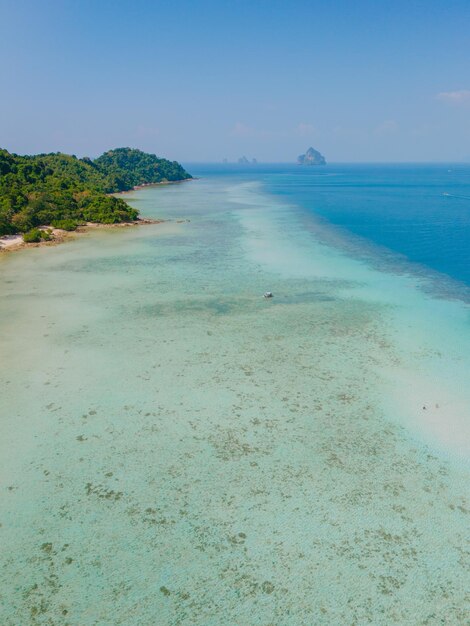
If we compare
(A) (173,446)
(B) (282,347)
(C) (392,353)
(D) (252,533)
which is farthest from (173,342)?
(D) (252,533)

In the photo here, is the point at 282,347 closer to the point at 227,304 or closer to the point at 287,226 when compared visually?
the point at 227,304

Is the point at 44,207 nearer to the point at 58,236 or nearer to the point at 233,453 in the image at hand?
the point at 58,236

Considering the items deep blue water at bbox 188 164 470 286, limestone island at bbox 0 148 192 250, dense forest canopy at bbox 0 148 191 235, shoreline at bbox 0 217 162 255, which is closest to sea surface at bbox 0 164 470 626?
shoreline at bbox 0 217 162 255

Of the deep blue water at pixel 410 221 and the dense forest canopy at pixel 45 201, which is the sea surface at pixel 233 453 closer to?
the deep blue water at pixel 410 221

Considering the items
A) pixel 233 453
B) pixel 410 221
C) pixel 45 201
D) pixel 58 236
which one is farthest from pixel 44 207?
pixel 410 221

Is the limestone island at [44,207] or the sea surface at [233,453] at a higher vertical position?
the limestone island at [44,207]

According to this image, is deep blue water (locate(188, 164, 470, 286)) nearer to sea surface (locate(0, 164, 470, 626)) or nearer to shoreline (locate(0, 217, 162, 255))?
sea surface (locate(0, 164, 470, 626))

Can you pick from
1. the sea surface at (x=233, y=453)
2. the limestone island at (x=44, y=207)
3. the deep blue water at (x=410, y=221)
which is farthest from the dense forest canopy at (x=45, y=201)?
the deep blue water at (x=410, y=221)
